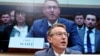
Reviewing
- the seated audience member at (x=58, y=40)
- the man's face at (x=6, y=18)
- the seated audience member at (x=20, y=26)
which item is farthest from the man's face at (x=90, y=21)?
the seated audience member at (x=58, y=40)

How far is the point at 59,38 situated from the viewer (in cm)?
206

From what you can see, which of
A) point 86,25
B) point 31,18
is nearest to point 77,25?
point 86,25

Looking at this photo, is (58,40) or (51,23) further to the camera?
(51,23)

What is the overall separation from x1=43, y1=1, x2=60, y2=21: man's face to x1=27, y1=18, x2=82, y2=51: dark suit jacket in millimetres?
90

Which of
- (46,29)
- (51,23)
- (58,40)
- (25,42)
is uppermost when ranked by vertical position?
(58,40)

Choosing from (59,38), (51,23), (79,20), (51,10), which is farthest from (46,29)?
(59,38)

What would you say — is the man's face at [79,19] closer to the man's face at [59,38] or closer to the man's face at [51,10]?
the man's face at [51,10]

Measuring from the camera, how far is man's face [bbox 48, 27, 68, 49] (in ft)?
6.66

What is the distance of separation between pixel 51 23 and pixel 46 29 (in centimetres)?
13

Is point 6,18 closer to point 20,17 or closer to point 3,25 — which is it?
point 3,25

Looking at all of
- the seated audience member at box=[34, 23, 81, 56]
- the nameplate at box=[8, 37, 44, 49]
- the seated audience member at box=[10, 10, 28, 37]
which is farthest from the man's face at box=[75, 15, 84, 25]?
the seated audience member at box=[34, 23, 81, 56]

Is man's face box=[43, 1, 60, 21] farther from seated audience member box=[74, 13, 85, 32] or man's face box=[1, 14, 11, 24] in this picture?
man's face box=[1, 14, 11, 24]

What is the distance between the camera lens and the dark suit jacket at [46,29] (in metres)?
3.91

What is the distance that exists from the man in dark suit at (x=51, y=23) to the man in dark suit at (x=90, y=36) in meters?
0.10
